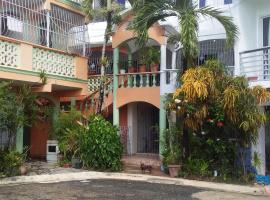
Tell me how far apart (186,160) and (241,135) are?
2090 mm

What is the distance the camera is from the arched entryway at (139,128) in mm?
18858

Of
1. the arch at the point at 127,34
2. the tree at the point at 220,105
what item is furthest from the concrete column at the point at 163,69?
the tree at the point at 220,105

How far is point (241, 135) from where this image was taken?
14570mm

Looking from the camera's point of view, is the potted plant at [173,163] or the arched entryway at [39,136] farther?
the arched entryway at [39,136]

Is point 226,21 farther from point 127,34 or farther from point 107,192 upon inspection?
point 107,192

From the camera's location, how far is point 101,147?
15.8 m

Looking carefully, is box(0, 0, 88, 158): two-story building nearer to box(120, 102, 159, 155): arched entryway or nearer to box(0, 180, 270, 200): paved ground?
box(120, 102, 159, 155): arched entryway

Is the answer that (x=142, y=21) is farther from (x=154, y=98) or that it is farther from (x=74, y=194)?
(x=74, y=194)

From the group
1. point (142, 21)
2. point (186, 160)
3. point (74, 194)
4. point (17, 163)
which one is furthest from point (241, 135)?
point (17, 163)

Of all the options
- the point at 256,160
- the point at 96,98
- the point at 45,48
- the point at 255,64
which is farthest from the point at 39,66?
the point at 256,160

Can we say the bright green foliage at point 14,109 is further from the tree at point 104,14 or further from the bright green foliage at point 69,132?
the tree at point 104,14

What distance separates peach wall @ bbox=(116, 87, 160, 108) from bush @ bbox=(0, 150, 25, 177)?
5.55 meters

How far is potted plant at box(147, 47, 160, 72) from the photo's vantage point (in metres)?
17.9

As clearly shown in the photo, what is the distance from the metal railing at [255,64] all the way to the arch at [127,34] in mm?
3195
